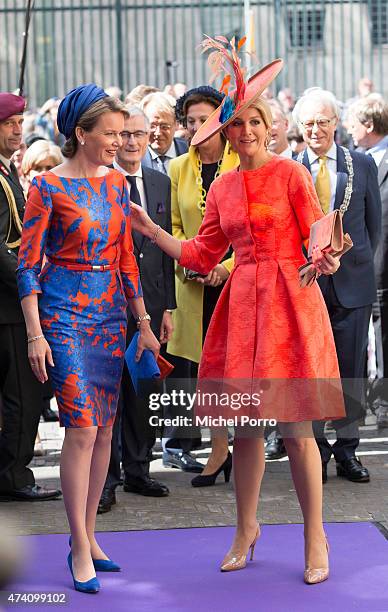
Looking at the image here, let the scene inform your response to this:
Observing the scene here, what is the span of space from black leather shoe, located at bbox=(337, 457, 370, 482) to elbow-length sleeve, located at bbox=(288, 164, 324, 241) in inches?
84.1

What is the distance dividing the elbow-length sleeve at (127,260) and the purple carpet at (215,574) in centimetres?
113

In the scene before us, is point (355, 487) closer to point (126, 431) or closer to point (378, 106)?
point (126, 431)

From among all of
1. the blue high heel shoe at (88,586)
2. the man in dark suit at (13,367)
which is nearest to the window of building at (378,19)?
the man in dark suit at (13,367)

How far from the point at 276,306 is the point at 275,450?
2.55 metres

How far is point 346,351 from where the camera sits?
6.41 m

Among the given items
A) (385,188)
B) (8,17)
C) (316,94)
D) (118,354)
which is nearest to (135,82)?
(8,17)

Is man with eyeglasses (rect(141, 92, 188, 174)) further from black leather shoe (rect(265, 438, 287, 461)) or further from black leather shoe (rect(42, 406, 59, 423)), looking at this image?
black leather shoe (rect(42, 406, 59, 423))

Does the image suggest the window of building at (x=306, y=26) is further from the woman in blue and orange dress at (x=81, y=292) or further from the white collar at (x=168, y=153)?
the woman in blue and orange dress at (x=81, y=292)

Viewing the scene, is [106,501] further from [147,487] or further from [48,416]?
[48,416]

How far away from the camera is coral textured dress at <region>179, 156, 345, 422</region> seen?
14.7 ft

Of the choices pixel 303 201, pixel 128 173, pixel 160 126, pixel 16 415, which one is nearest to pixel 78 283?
pixel 303 201

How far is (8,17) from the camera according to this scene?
19969mm

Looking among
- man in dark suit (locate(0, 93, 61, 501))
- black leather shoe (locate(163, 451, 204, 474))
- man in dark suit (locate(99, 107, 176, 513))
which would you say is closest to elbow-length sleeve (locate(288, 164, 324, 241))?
man in dark suit (locate(99, 107, 176, 513))

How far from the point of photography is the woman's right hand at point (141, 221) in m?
4.87
